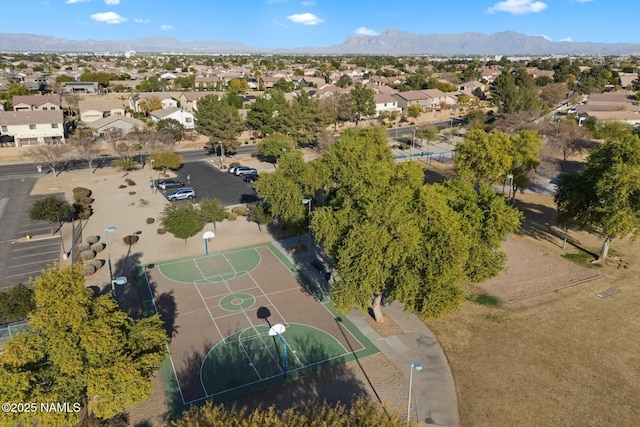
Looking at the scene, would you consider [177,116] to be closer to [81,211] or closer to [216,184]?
[216,184]

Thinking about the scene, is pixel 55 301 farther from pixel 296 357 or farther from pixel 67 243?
pixel 67 243

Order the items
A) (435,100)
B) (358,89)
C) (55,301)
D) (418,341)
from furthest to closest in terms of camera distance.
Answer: (435,100) → (358,89) → (418,341) → (55,301)

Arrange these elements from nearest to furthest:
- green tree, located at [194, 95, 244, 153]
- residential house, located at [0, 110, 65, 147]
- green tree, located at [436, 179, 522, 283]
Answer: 1. green tree, located at [436, 179, 522, 283]
2. green tree, located at [194, 95, 244, 153]
3. residential house, located at [0, 110, 65, 147]

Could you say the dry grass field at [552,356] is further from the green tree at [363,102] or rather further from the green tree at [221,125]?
the green tree at [363,102]

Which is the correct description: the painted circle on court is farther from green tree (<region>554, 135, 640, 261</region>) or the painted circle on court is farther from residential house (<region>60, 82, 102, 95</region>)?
residential house (<region>60, 82, 102, 95</region>)

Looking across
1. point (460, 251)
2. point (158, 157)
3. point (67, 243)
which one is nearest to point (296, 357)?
point (460, 251)

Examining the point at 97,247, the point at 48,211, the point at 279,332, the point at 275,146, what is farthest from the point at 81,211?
the point at 279,332

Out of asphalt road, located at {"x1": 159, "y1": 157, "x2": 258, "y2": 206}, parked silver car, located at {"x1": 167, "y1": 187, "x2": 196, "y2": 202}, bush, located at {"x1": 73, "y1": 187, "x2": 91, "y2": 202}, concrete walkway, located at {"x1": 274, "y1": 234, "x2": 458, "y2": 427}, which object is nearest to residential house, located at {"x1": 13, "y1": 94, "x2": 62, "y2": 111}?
asphalt road, located at {"x1": 159, "y1": 157, "x2": 258, "y2": 206}
